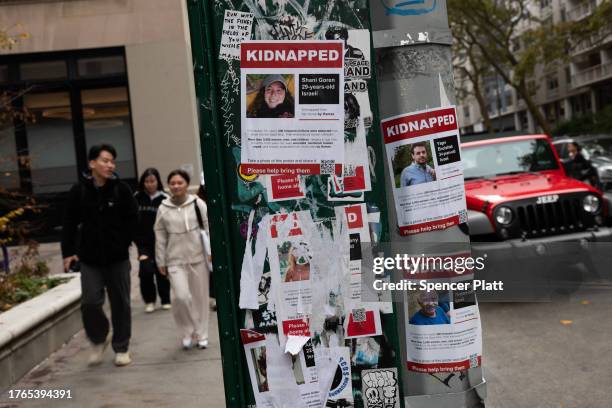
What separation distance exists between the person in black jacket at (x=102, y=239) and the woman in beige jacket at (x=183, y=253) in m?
0.72

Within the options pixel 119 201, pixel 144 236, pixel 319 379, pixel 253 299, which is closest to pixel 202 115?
pixel 253 299

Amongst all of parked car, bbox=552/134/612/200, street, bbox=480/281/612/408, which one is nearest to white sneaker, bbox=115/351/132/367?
street, bbox=480/281/612/408

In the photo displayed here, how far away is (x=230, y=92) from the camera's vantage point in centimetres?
246

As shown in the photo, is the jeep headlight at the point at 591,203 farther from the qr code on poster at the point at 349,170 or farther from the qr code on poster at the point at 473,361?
the qr code on poster at the point at 349,170

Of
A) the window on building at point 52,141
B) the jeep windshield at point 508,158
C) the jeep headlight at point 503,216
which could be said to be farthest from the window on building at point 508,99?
the jeep headlight at point 503,216

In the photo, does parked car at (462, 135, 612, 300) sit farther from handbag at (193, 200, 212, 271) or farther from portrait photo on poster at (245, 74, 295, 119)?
portrait photo on poster at (245, 74, 295, 119)

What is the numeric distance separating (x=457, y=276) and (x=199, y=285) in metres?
5.13

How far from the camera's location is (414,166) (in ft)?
8.36

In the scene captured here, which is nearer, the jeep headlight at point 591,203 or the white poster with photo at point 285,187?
the white poster with photo at point 285,187

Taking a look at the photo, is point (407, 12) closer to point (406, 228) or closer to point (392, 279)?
point (406, 228)

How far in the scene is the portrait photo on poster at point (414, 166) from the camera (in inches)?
100

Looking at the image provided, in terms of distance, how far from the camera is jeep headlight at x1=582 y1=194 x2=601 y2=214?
7.78 meters

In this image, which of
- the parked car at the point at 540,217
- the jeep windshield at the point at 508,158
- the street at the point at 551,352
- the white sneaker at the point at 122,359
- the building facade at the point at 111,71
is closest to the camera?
the street at the point at 551,352

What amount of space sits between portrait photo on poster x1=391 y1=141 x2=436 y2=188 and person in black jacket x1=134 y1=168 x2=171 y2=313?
671 centimetres
